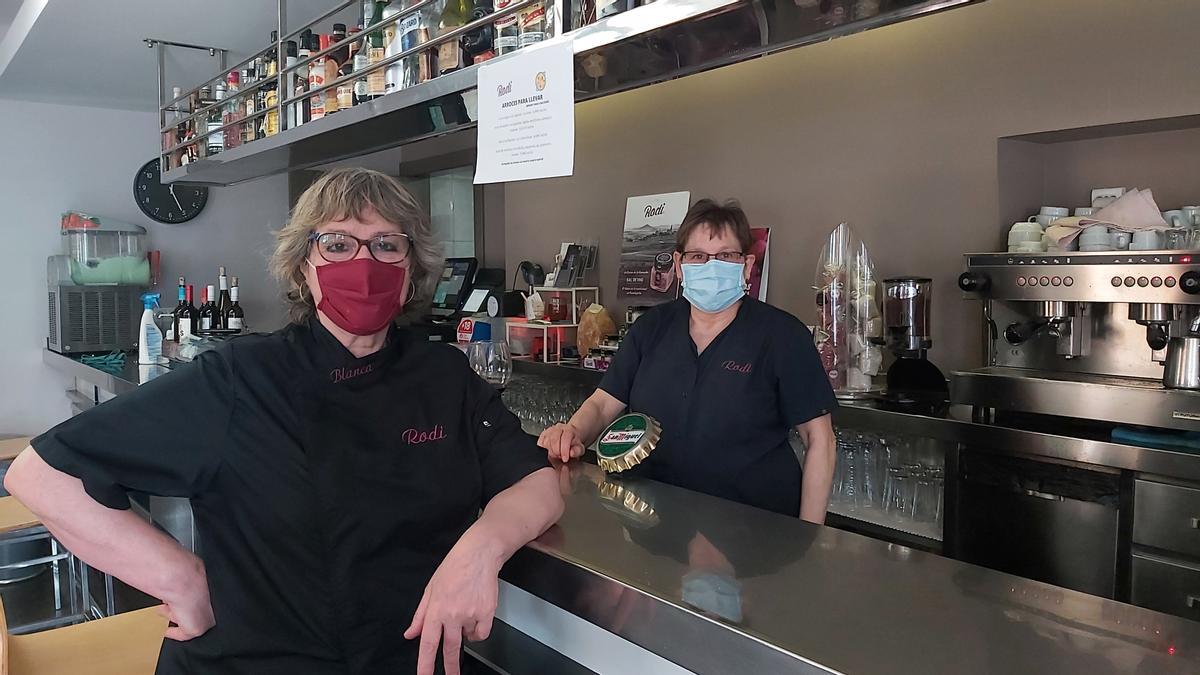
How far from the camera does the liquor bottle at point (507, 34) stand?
5.88ft

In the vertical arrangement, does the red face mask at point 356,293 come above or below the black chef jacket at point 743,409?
above

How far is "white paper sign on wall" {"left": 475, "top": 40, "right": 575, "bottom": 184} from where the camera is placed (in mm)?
1562

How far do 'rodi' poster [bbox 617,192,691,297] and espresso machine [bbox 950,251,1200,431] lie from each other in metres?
1.41

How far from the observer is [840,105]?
11.0 ft

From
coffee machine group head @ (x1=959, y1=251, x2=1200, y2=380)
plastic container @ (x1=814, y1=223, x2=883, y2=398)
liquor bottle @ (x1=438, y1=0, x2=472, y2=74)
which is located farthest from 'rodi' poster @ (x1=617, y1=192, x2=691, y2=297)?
liquor bottle @ (x1=438, y1=0, x2=472, y2=74)

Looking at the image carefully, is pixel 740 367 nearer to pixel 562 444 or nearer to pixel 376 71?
pixel 562 444

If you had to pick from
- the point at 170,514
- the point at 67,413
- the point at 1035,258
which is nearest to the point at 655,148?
the point at 1035,258

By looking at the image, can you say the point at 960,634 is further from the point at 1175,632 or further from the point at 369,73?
the point at 369,73

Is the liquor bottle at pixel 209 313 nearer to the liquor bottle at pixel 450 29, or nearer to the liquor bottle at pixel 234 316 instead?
the liquor bottle at pixel 234 316

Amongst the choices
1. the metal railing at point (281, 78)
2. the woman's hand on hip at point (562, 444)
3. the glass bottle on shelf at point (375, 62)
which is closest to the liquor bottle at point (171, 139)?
the metal railing at point (281, 78)

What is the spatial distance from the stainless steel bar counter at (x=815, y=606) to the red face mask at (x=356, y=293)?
16.7 inches

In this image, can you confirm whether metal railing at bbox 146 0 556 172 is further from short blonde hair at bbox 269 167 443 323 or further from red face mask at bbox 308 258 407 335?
red face mask at bbox 308 258 407 335

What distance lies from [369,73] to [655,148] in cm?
200

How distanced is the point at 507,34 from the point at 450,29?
27 cm
